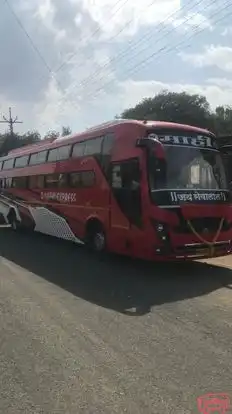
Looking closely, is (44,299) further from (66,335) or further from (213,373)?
(213,373)

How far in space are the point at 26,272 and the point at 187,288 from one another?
3.66 meters

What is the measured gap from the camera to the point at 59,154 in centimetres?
1619

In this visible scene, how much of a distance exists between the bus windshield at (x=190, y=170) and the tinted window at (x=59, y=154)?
196 inches

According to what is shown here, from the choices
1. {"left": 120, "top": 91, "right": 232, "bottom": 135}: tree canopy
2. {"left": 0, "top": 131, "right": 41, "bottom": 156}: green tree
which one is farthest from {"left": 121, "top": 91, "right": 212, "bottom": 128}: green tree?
{"left": 0, "top": 131, "right": 41, "bottom": 156}: green tree

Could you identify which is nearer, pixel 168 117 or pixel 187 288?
pixel 187 288

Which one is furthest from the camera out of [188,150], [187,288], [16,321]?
[188,150]

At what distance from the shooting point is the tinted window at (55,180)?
1553 centimetres

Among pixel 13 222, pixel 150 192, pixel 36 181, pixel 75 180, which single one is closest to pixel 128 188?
pixel 150 192

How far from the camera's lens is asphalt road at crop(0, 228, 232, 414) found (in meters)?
4.49

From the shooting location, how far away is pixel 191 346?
232 inches

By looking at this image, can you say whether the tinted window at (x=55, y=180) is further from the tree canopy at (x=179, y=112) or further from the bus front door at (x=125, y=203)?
the tree canopy at (x=179, y=112)

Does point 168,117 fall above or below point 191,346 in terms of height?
above

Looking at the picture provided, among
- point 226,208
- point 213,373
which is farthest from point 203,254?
point 213,373

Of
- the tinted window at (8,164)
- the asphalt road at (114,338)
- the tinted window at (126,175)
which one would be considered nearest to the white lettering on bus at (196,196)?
the tinted window at (126,175)
